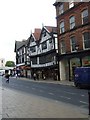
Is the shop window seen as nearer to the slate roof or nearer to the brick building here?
the brick building

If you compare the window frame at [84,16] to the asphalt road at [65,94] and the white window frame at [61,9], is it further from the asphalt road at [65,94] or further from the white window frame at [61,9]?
the asphalt road at [65,94]

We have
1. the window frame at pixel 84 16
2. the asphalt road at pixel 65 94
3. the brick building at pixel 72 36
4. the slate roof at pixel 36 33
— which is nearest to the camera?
the asphalt road at pixel 65 94

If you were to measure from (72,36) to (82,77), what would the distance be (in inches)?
584

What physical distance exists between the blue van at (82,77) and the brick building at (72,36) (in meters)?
8.02

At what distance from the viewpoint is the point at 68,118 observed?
11.1 meters

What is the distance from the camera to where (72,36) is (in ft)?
147

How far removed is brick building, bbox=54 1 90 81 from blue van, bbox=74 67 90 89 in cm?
802

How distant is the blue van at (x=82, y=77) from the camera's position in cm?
3033

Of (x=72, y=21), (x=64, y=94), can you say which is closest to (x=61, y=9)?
(x=72, y=21)

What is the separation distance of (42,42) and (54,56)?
34.7 feet

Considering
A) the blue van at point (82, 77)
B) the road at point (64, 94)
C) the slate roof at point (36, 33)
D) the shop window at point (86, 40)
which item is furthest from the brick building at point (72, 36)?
the slate roof at point (36, 33)

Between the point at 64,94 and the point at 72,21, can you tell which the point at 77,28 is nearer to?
the point at 72,21

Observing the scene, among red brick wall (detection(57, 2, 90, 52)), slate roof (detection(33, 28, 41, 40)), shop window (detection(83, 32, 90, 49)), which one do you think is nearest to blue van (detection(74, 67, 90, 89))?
shop window (detection(83, 32, 90, 49))

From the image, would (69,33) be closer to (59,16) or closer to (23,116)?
(59,16)
